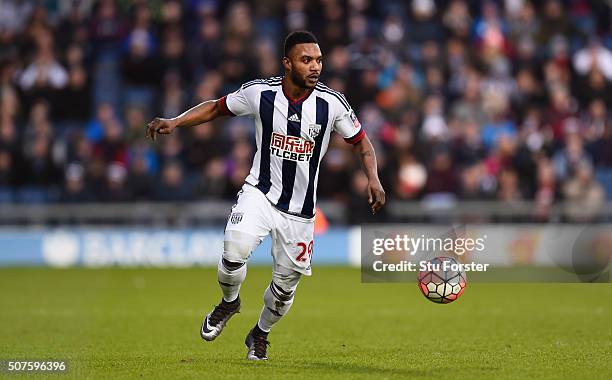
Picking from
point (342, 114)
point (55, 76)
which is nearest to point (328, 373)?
point (342, 114)

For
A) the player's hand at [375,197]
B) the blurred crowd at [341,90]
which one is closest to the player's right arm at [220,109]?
the player's hand at [375,197]

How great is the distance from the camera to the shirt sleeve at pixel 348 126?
940 centimetres

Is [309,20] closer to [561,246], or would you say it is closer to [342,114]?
[561,246]

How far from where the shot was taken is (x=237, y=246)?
9078 mm

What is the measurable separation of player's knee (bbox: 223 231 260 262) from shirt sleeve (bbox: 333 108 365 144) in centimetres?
116

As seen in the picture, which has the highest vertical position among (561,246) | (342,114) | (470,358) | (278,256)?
(342,114)

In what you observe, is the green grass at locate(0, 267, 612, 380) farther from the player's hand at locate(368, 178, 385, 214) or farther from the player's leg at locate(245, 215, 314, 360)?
the player's hand at locate(368, 178, 385, 214)

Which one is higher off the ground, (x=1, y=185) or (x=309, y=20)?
(x=309, y=20)

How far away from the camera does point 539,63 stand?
2316 cm

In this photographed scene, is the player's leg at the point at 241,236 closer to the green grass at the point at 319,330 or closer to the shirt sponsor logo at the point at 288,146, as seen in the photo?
the shirt sponsor logo at the point at 288,146

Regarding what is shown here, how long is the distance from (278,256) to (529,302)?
7.07 m

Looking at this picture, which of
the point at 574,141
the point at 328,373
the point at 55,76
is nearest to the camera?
the point at 328,373

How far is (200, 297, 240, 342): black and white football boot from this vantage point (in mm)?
9570

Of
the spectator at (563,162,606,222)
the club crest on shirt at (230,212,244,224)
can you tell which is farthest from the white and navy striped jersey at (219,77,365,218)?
the spectator at (563,162,606,222)
